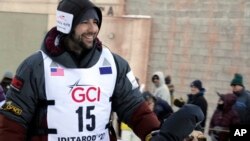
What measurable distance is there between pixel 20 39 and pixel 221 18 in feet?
21.9

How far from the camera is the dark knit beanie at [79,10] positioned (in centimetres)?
288

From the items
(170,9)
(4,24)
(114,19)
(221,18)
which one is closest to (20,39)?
(4,24)

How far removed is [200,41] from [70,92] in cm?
1174

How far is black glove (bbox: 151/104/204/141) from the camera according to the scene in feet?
8.05

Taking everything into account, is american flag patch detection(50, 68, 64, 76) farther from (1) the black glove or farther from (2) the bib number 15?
(1) the black glove

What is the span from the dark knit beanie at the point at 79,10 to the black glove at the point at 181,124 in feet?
2.43

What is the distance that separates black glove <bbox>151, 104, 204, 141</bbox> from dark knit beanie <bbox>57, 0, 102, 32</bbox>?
0.74 metres

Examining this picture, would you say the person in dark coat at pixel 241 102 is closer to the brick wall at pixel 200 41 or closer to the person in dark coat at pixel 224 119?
Result: the person in dark coat at pixel 224 119

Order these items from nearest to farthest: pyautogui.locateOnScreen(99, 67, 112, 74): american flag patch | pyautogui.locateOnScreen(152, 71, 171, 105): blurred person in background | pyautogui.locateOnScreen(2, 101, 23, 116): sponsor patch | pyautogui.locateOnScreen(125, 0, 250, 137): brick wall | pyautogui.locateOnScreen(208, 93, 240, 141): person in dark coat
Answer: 1. pyautogui.locateOnScreen(2, 101, 23, 116): sponsor patch
2. pyautogui.locateOnScreen(99, 67, 112, 74): american flag patch
3. pyautogui.locateOnScreen(208, 93, 240, 141): person in dark coat
4. pyautogui.locateOnScreen(152, 71, 171, 105): blurred person in background
5. pyautogui.locateOnScreen(125, 0, 250, 137): brick wall

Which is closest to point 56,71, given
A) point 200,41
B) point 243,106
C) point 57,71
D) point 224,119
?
point 57,71

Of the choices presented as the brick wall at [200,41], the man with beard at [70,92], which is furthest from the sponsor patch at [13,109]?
the brick wall at [200,41]

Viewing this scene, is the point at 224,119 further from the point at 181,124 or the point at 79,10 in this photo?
the point at 181,124

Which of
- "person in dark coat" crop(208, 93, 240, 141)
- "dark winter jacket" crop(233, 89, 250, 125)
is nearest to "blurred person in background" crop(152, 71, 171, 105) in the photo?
"person in dark coat" crop(208, 93, 240, 141)

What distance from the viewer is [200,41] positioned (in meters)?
14.4
